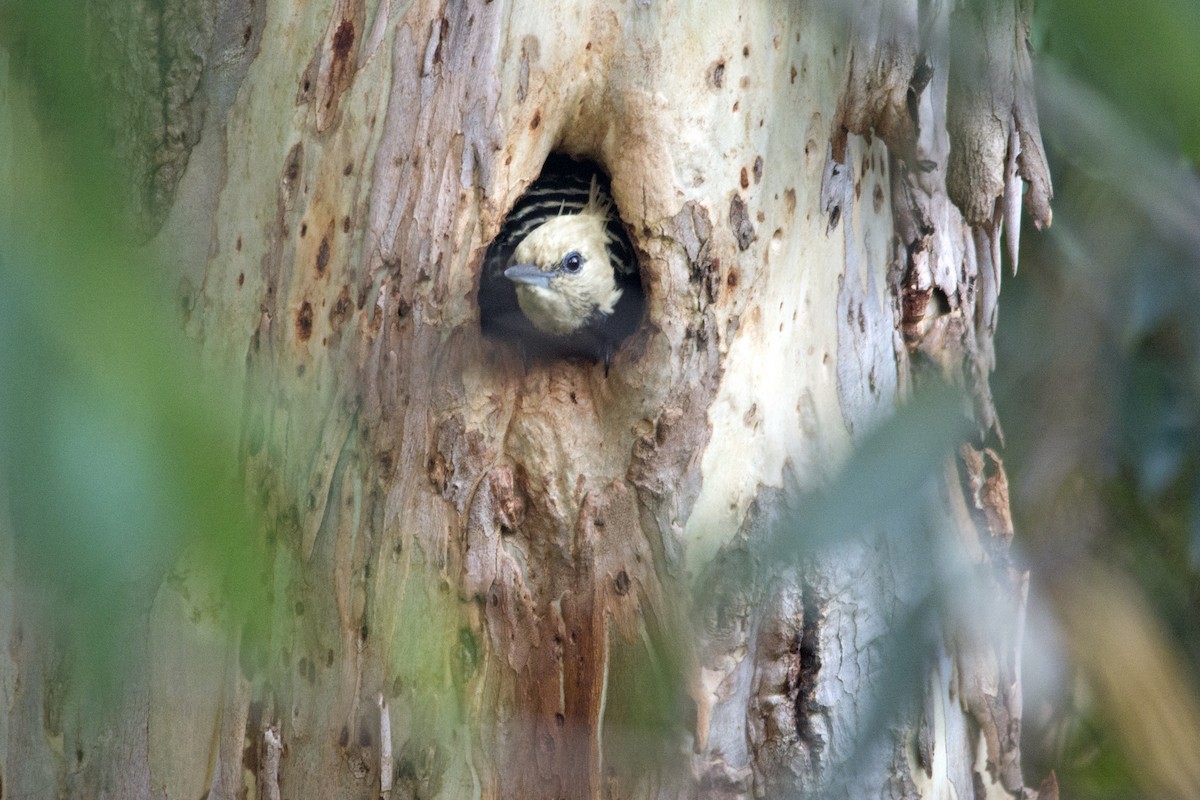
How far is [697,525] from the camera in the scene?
1.04 metres

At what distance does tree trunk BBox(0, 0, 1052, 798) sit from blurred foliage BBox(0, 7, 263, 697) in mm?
571

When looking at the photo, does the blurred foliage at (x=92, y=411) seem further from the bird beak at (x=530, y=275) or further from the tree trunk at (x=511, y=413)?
the bird beak at (x=530, y=275)

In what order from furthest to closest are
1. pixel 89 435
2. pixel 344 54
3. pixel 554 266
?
pixel 554 266 → pixel 344 54 → pixel 89 435

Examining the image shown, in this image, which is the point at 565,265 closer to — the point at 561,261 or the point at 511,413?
the point at 561,261

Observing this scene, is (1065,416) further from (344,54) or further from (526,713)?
(344,54)

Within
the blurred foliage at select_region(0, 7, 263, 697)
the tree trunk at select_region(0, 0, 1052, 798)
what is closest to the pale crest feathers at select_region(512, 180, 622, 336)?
the tree trunk at select_region(0, 0, 1052, 798)

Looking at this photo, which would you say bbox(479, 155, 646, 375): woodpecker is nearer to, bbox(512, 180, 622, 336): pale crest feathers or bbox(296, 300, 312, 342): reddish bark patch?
bbox(512, 180, 622, 336): pale crest feathers

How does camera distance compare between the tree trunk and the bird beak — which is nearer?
the tree trunk

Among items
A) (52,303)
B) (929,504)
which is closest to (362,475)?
(929,504)

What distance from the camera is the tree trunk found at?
101 cm

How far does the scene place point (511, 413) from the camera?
41.9 inches

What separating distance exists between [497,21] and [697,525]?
49 centimetres

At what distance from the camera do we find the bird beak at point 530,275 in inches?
54.6

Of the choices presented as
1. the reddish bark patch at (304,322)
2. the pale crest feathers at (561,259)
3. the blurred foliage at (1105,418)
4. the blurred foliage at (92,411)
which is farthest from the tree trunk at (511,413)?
the blurred foliage at (92,411)
